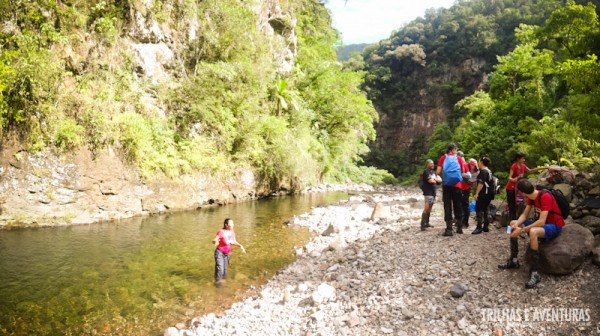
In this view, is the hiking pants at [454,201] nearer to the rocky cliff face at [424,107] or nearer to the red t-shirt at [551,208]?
the red t-shirt at [551,208]

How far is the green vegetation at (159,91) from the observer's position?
1144 cm

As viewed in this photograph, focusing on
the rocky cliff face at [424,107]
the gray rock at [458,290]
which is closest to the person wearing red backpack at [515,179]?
the gray rock at [458,290]

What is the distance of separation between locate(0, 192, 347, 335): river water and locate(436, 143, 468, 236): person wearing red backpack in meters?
4.01

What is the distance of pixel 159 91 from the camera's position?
54.1 ft

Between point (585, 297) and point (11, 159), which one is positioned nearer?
point (585, 297)

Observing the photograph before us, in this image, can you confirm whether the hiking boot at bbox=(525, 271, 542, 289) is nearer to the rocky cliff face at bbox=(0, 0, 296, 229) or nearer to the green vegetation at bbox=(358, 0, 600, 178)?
the rocky cliff face at bbox=(0, 0, 296, 229)

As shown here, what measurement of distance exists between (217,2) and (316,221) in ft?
48.0

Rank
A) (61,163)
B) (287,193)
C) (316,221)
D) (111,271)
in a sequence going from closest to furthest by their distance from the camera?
(111,271)
(61,163)
(316,221)
(287,193)

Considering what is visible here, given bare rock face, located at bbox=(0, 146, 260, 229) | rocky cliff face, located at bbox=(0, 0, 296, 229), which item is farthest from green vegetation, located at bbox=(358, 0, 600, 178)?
bare rock face, located at bbox=(0, 146, 260, 229)

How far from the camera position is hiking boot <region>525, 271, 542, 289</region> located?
4395mm

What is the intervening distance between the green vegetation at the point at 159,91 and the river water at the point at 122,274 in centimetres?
388

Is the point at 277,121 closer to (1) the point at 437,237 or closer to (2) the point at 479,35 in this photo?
(1) the point at 437,237

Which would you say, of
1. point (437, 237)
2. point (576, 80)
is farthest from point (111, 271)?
point (576, 80)

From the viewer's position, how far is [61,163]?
11711 millimetres
